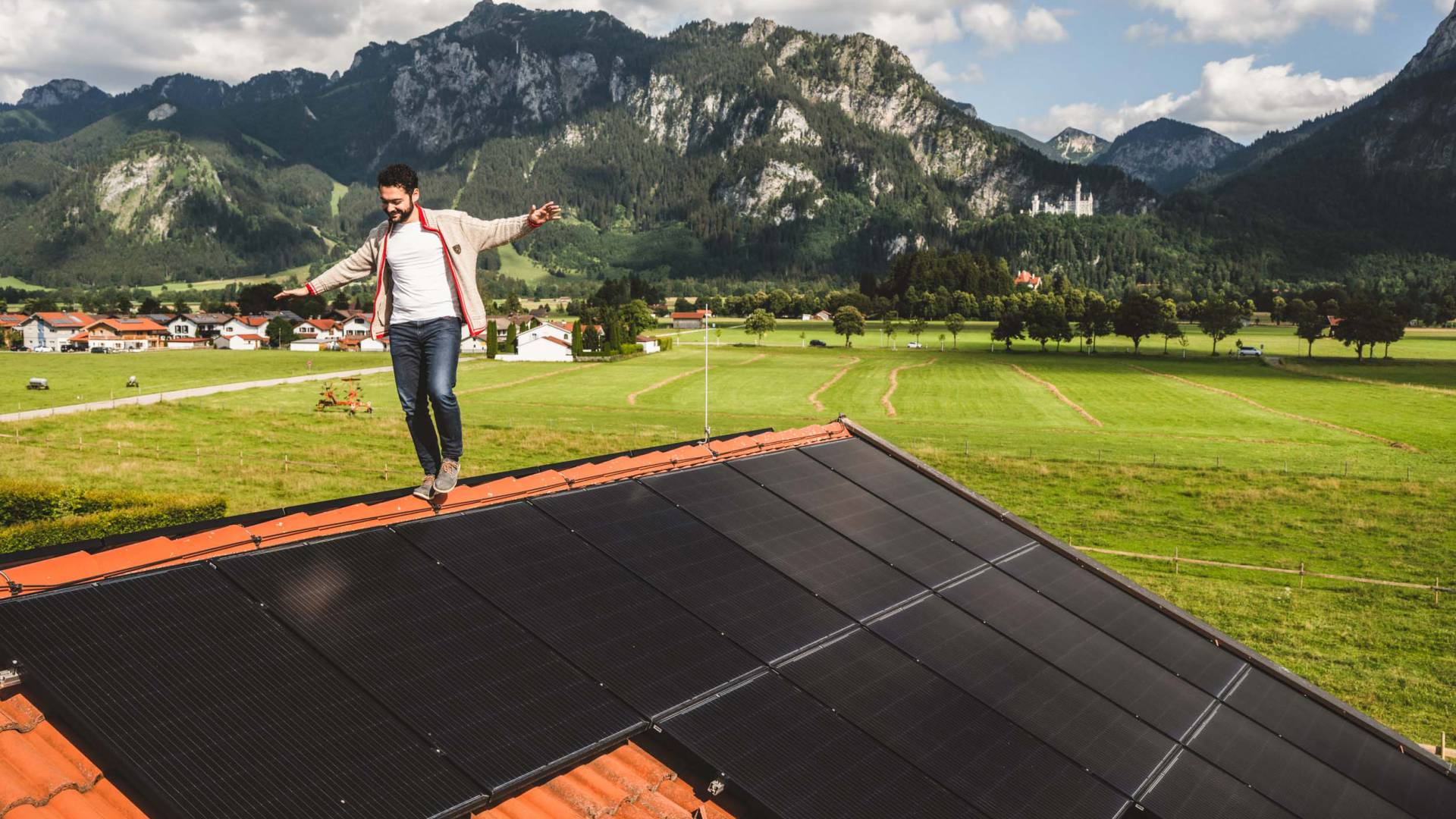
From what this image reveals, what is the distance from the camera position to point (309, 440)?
187ft

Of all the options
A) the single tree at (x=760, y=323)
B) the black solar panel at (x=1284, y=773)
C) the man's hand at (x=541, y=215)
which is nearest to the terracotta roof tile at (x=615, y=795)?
the man's hand at (x=541, y=215)

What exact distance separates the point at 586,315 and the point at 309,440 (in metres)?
139

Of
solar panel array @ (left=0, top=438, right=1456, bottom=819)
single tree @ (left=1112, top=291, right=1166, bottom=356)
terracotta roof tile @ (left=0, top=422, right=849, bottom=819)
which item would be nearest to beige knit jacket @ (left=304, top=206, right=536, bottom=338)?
terracotta roof tile @ (left=0, top=422, right=849, bottom=819)

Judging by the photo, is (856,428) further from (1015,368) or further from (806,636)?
(1015,368)

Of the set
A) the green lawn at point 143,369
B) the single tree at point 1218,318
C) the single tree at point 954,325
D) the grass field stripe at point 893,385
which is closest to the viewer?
the green lawn at point 143,369

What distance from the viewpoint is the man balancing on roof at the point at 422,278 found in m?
8.39

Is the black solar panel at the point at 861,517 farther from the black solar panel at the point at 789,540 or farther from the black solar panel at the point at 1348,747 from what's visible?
the black solar panel at the point at 1348,747

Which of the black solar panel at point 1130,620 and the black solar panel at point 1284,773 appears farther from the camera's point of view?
the black solar panel at point 1130,620

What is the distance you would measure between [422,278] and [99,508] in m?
28.6

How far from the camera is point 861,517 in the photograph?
12094mm

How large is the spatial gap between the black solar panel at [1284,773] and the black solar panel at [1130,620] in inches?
35.3

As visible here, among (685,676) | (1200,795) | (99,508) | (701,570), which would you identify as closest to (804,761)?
(685,676)

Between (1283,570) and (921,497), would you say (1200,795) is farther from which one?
(1283,570)

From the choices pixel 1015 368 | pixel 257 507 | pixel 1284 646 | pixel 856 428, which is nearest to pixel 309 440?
pixel 257 507
